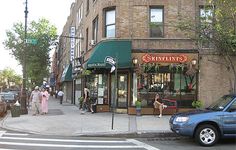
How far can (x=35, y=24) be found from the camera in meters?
69.9

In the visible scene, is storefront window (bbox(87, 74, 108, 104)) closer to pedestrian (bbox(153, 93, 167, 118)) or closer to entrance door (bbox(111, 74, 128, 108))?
entrance door (bbox(111, 74, 128, 108))

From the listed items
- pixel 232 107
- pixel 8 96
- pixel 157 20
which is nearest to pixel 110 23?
pixel 157 20

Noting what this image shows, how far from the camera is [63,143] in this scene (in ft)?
47.2

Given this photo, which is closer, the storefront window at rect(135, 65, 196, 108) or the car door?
the car door

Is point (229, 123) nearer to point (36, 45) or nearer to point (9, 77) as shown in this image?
point (36, 45)

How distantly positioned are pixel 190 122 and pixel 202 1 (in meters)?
12.0

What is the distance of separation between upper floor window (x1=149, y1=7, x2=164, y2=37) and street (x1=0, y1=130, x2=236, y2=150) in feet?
31.4

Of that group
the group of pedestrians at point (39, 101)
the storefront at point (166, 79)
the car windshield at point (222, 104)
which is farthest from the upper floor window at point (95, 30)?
the car windshield at point (222, 104)

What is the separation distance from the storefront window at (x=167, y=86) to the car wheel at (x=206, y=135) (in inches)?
396

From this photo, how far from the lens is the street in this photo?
44.3 feet

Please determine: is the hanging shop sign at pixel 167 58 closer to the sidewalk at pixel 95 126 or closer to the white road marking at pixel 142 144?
the sidewalk at pixel 95 126

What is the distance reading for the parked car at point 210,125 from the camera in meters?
14.0

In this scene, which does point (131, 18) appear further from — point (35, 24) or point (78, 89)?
point (35, 24)

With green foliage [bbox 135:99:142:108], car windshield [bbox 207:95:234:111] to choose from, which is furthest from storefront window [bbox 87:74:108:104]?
car windshield [bbox 207:95:234:111]
